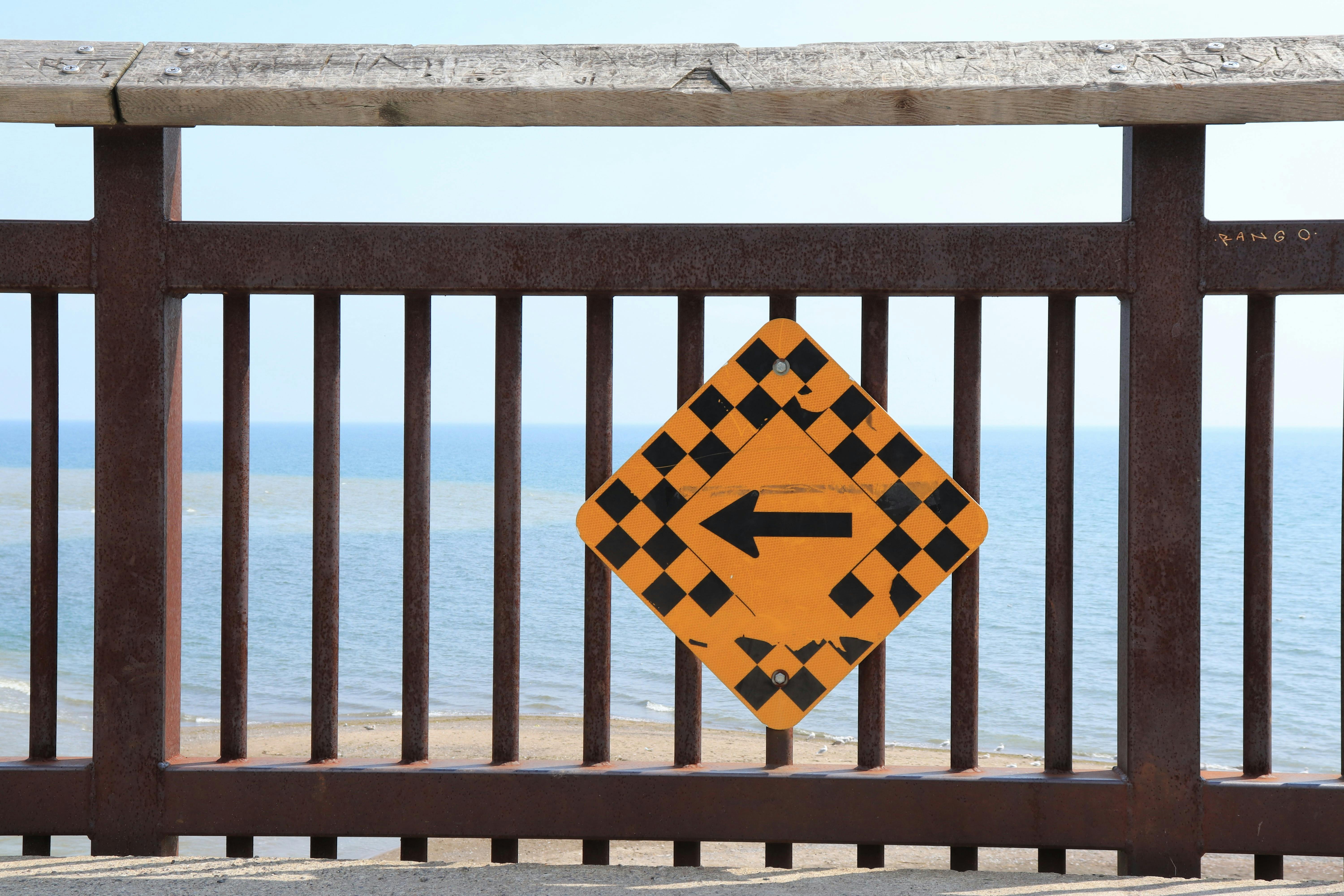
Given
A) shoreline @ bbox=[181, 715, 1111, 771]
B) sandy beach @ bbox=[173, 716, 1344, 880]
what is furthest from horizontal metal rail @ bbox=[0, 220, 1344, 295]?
shoreline @ bbox=[181, 715, 1111, 771]

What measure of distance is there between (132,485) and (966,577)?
82.0 inches

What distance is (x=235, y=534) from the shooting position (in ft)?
7.80

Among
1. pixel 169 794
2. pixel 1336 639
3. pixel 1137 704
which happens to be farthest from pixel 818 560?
pixel 1336 639

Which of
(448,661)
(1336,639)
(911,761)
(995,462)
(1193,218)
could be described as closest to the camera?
(1193,218)

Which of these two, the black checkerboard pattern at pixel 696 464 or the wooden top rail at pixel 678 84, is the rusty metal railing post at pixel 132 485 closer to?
the wooden top rail at pixel 678 84

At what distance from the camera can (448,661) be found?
545 inches

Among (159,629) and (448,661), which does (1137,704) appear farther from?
(448,661)

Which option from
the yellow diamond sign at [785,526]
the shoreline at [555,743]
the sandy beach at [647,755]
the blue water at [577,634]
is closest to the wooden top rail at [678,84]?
the yellow diamond sign at [785,526]

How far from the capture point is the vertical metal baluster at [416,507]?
7.70 feet

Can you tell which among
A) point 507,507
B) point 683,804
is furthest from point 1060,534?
point 507,507

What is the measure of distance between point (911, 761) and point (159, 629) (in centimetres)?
695

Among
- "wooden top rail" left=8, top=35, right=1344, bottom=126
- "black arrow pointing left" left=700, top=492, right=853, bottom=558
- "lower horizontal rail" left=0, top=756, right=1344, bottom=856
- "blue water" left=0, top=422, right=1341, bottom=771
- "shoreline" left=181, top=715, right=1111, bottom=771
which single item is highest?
"wooden top rail" left=8, top=35, right=1344, bottom=126

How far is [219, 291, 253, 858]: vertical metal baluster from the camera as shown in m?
2.36

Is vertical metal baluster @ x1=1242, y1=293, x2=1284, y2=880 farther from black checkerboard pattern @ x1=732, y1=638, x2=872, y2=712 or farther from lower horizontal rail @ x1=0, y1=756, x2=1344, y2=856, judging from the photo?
black checkerboard pattern @ x1=732, y1=638, x2=872, y2=712
